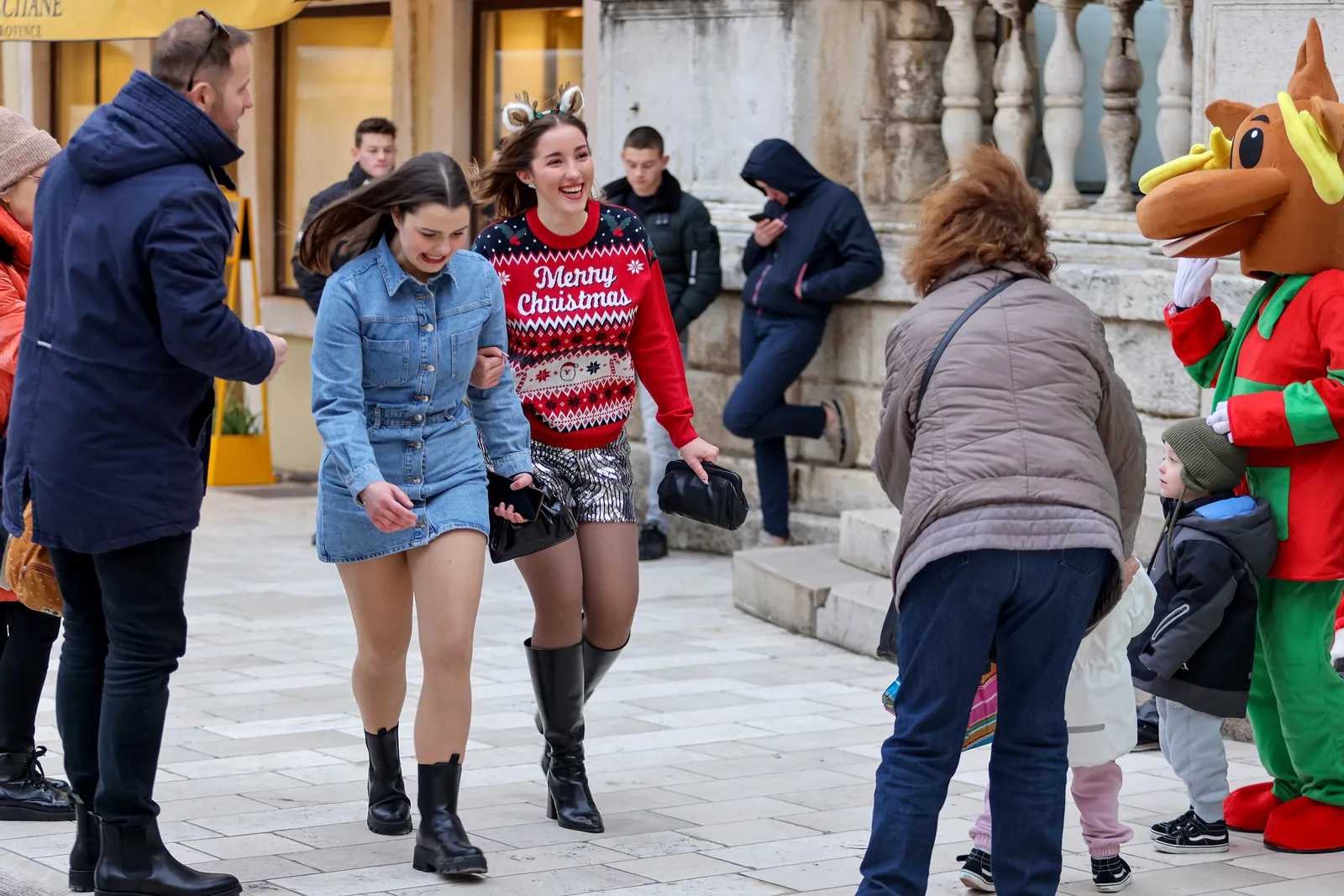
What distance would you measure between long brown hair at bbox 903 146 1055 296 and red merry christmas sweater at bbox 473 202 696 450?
3.62ft

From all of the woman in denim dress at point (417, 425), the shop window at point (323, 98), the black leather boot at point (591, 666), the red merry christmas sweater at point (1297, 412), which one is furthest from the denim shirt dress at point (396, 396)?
the shop window at point (323, 98)

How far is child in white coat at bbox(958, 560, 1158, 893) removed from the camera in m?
4.64

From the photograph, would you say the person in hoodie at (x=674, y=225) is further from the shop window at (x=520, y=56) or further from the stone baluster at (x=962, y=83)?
the shop window at (x=520, y=56)

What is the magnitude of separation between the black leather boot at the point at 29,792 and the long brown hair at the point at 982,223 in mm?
2614

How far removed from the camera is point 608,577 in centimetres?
530

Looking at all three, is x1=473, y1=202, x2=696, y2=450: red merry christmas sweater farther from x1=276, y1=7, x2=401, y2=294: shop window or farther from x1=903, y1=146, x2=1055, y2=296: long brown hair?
x1=276, y1=7, x2=401, y2=294: shop window

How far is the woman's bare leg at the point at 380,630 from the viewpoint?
15.8 ft

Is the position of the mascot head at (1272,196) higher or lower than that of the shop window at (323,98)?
lower

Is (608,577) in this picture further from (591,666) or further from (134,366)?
(134,366)

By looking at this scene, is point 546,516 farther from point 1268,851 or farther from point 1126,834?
point 1268,851

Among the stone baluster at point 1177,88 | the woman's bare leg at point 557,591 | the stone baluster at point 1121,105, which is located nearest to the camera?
the woman's bare leg at point 557,591

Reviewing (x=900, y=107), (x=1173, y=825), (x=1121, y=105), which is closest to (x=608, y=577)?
(x=1173, y=825)

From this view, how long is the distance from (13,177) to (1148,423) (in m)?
4.28

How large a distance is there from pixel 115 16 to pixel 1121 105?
15.6 ft
